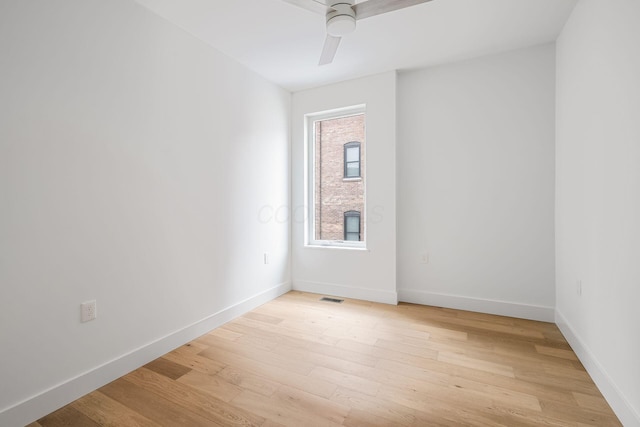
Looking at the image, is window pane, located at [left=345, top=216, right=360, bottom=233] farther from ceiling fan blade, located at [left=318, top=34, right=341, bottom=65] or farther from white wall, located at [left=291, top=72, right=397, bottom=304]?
ceiling fan blade, located at [left=318, top=34, right=341, bottom=65]

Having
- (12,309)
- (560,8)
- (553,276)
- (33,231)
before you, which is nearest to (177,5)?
(33,231)

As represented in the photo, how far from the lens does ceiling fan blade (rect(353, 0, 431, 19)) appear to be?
1545 millimetres

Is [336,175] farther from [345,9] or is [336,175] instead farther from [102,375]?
[102,375]

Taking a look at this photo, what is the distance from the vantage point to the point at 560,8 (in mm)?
2189

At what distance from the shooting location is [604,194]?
1.74 m

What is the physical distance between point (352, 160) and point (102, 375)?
9.84ft

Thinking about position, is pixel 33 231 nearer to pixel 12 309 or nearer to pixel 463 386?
pixel 12 309

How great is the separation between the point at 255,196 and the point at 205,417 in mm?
2084

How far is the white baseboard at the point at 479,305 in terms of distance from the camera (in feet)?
9.13

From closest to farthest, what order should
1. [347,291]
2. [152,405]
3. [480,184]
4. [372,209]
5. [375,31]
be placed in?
[152,405] → [375,31] → [480,184] → [372,209] → [347,291]

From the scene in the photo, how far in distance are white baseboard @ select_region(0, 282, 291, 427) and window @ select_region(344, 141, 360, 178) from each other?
1.98 metres

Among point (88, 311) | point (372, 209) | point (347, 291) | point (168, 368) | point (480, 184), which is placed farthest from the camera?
point (347, 291)

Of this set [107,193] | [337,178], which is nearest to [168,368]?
[107,193]

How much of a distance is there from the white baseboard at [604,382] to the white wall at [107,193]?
2743mm
